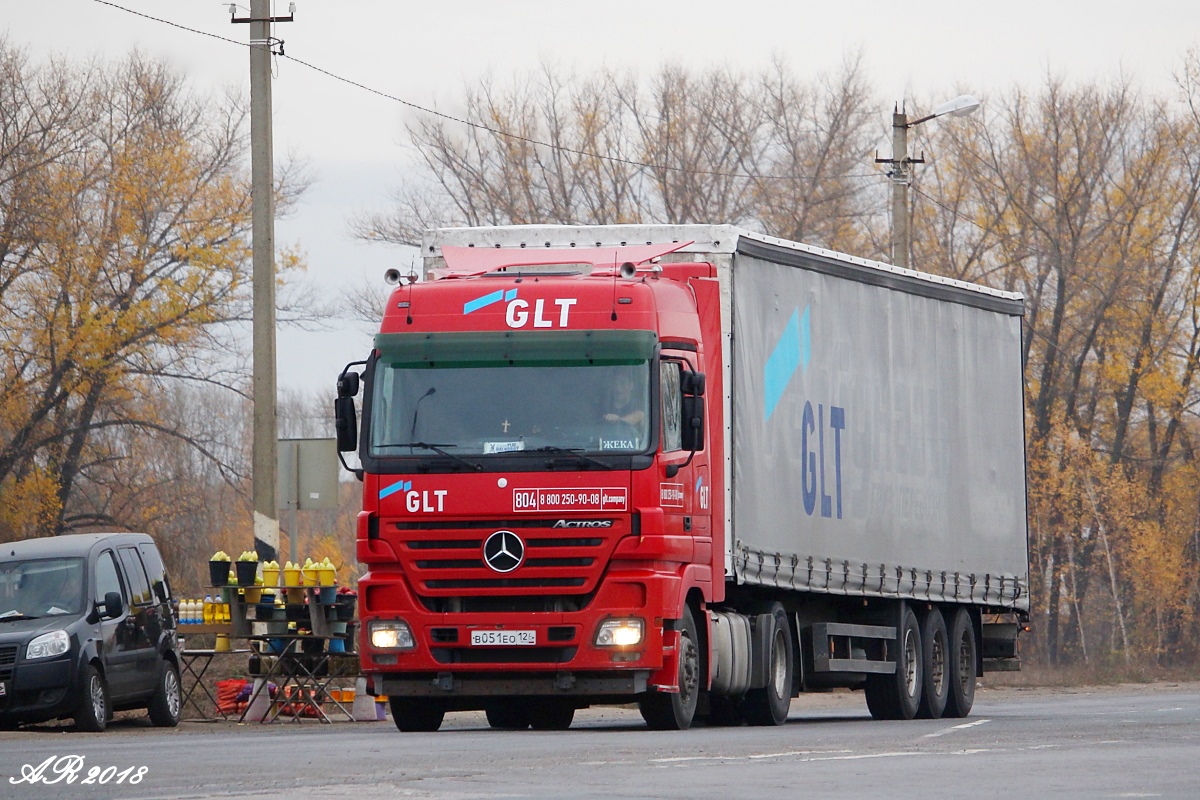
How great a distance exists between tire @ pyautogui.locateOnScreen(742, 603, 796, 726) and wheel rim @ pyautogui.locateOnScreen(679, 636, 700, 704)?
Result: 1707 mm

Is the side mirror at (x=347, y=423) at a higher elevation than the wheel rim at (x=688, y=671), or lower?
higher

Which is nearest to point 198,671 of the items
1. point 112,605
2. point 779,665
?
point 112,605

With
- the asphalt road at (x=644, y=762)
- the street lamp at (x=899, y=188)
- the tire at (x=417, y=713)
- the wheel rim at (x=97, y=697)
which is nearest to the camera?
the asphalt road at (x=644, y=762)

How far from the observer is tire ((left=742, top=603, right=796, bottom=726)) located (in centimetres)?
1800

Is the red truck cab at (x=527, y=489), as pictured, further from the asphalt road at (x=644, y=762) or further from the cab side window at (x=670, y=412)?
the asphalt road at (x=644, y=762)

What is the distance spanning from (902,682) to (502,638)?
20.9 ft

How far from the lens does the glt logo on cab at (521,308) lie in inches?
617

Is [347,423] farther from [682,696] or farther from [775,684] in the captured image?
[775,684]

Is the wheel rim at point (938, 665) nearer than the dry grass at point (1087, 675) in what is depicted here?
Yes

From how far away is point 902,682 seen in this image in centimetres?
2056

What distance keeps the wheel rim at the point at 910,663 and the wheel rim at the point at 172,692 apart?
711cm

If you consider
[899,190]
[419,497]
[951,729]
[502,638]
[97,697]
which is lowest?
[951,729]

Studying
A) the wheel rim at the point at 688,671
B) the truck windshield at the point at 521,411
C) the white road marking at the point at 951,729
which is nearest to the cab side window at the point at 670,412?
the truck windshield at the point at 521,411
